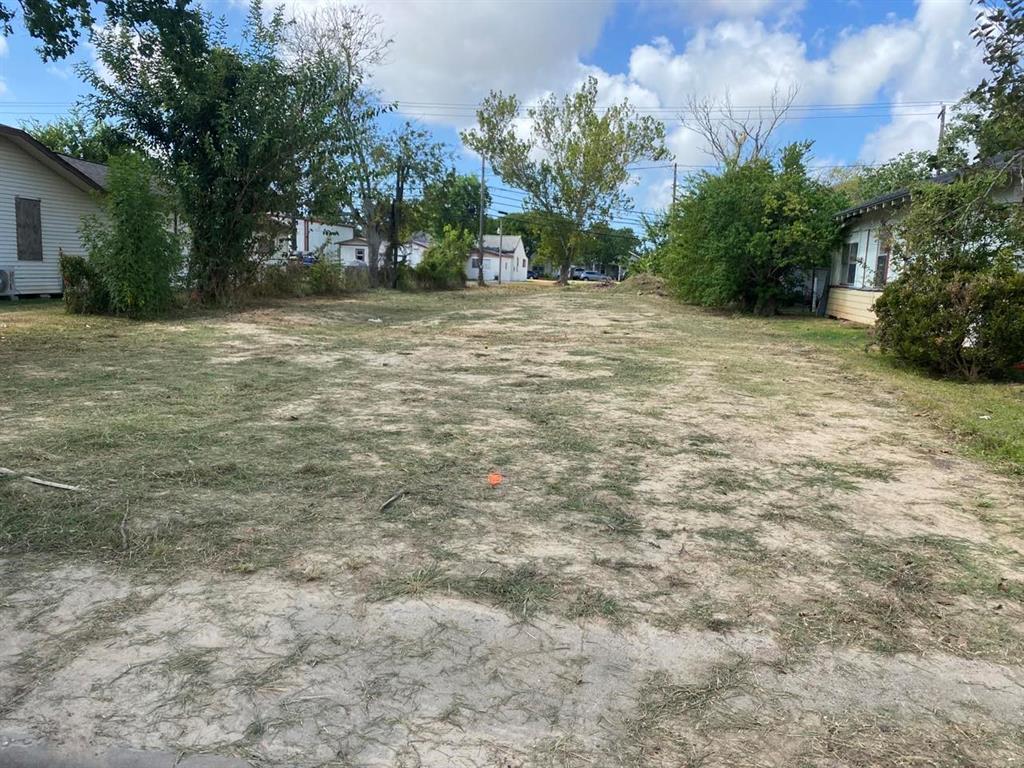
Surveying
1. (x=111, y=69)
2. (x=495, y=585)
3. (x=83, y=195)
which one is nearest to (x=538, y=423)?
(x=495, y=585)

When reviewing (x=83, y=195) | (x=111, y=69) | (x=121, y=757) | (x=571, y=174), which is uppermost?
(x=571, y=174)

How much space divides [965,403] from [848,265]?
45.0 feet

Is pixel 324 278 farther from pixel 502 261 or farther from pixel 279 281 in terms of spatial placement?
pixel 502 261

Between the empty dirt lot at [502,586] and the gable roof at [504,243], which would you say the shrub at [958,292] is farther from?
the gable roof at [504,243]

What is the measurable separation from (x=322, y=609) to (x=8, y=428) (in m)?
4.07

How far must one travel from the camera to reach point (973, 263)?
9.50m

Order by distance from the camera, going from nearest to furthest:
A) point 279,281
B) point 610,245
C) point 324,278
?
1. point 279,281
2. point 324,278
3. point 610,245

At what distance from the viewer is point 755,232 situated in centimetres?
2027

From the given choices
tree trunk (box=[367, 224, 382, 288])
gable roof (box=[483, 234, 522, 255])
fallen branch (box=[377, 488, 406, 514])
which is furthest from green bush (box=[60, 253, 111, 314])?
gable roof (box=[483, 234, 522, 255])

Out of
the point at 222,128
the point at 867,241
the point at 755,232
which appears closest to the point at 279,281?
the point at 222,128

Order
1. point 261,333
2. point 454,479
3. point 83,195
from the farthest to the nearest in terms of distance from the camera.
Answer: point 83,195 < point 261,333 < point 454,479

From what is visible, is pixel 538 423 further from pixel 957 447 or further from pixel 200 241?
pixel 200 241

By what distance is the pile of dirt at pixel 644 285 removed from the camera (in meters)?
35.5

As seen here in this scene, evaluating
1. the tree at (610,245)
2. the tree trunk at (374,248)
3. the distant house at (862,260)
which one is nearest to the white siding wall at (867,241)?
the distant house at (862,260)
